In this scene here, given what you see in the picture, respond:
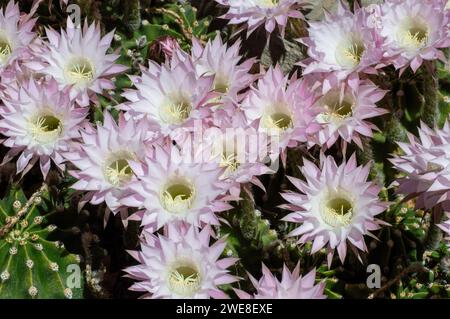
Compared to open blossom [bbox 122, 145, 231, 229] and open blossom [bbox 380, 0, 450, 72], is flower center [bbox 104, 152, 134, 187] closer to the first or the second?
open blossom [bbox 122, 145, 231, 229]

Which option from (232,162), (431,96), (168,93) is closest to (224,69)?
(168,93)

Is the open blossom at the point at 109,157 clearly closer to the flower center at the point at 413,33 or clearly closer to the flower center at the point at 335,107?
the flower center at the point at 335,107

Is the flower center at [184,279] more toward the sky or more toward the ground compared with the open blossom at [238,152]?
more toward the ground

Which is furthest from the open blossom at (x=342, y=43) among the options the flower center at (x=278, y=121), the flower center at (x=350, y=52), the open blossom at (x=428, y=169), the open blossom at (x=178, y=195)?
the open blossom at (x=178, y=195)

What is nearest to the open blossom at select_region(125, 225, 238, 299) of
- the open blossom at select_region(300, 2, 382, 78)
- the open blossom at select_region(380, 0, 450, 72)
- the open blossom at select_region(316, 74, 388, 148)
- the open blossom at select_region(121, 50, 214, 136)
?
the open blossom at select_region(121, 50, 214, 136)

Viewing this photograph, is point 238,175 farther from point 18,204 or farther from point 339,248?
point 18,204

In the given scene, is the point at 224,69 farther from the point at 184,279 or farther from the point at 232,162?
the point at 184,279
